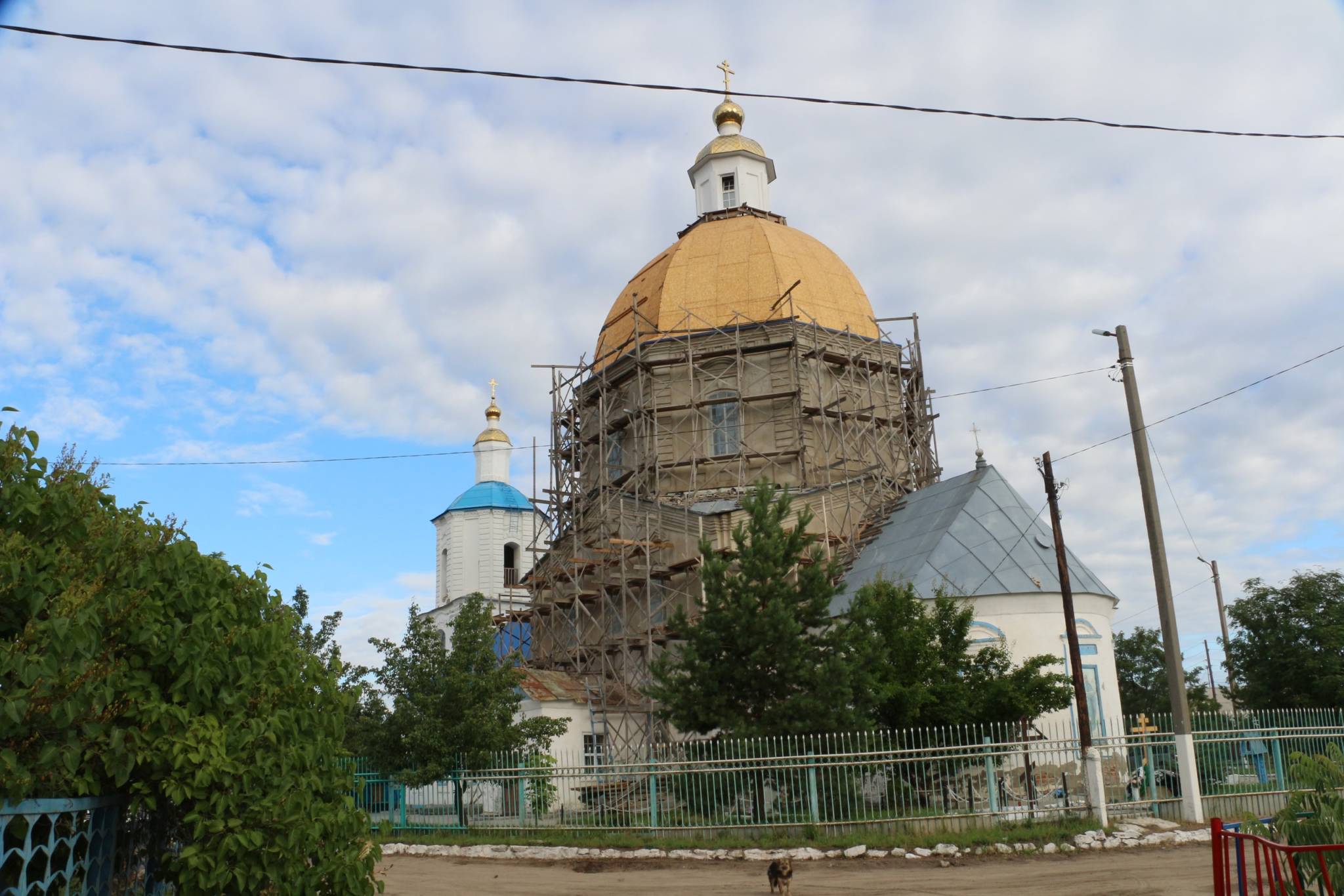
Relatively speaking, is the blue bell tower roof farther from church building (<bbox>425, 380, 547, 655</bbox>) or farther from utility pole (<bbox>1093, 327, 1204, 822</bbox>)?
utility pole (<bbox>1093, 327, 1204, 822</bbox>)

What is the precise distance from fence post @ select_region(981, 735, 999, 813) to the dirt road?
1.46 meters

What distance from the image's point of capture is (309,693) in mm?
5855

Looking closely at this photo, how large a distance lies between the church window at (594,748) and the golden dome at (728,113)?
73.1ft

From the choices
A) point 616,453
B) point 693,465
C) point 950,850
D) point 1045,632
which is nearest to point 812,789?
point 950,850

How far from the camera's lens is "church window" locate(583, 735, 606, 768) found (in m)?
24.2

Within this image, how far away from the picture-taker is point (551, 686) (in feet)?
81.3

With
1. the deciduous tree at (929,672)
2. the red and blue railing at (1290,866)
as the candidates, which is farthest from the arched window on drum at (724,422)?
the red and blue railing at (1290,866)

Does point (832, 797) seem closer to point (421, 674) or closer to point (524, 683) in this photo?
point (421, 674)

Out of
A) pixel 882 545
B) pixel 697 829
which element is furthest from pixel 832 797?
pixel 882 545

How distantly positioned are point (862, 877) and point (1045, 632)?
988 centimetres

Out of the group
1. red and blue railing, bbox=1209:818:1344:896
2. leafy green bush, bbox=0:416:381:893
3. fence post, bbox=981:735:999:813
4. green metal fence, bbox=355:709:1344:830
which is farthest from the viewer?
green metal fence, bbox=355:709:1344:830

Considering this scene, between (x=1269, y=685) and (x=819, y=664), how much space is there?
17.5 m

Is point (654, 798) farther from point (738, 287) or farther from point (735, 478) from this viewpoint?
point (738, 287)

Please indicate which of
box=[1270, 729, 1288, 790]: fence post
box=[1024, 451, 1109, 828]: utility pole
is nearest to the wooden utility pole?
box=[1024, 451, 1109, 828]: utility pole
